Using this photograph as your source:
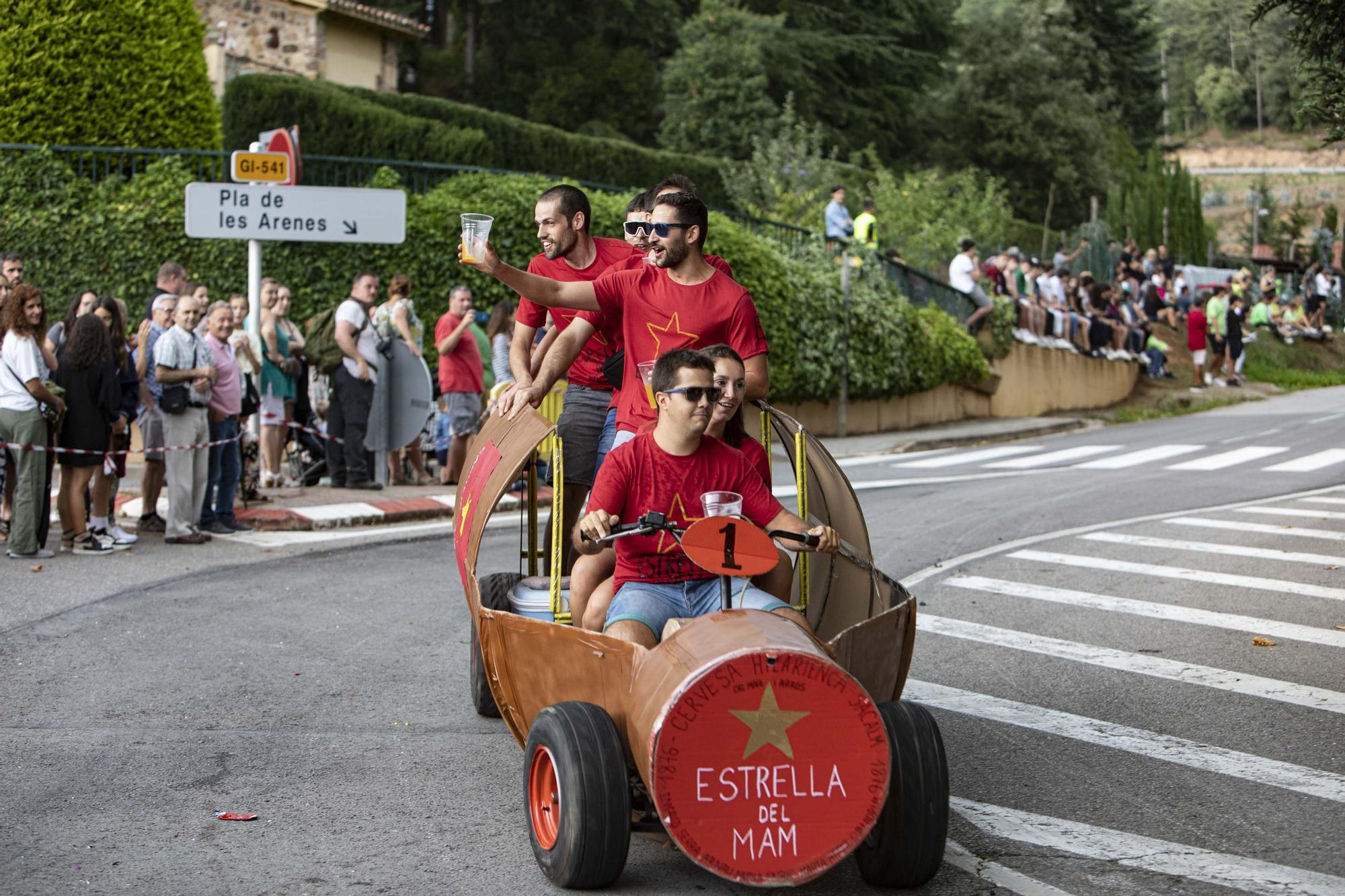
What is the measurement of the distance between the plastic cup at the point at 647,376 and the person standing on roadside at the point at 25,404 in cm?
596

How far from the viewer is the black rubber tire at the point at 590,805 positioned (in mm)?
4695

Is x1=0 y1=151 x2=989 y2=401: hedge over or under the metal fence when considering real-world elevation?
under

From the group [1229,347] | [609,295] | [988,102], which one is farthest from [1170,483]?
[988,102]

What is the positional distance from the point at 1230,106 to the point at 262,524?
105743mm

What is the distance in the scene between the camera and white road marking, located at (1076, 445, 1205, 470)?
1859 cm

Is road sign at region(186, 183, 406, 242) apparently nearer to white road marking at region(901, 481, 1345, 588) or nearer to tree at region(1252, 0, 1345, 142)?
white road marking at region(901, 481, 1345, 588)

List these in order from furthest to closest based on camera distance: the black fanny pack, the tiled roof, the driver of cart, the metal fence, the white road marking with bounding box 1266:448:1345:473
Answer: the tiled roof → the white road marking with bounding box 1266:448:1345:473 → the metal fence → the black fanny pack → the driver of cart

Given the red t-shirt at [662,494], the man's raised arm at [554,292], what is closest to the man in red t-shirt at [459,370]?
the man's raised arm at [554,292]

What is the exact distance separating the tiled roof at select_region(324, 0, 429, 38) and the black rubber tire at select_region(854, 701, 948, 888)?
3199cm

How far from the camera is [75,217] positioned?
17109 millimetres

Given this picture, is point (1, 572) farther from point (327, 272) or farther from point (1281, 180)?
point (1281, 180)

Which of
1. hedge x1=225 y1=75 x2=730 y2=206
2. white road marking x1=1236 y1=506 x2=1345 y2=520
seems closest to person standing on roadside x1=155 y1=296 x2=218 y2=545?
white road marking x1=1236 y1=506 x2=1345 y2=520

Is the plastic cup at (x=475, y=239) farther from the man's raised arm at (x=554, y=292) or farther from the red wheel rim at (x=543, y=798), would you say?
the red wheel rim at (x=543, y=798)

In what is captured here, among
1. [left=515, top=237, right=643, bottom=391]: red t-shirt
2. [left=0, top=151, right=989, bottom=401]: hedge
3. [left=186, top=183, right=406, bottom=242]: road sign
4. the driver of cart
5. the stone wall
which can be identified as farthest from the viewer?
the stone wall
